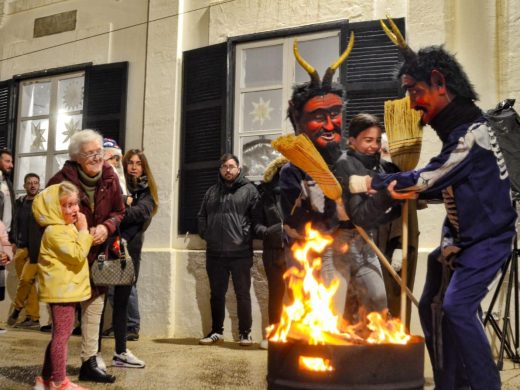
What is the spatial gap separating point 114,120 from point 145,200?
3491 mm

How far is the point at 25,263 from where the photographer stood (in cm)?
820

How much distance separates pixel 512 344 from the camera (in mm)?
5898

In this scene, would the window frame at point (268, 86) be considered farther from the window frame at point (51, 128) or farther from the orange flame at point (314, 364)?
the orange flame at point (314, 364)

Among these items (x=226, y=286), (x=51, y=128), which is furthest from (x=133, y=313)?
(x=51, y=128)

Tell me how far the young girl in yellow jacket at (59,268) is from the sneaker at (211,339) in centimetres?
282

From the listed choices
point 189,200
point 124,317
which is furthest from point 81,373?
point 189,200

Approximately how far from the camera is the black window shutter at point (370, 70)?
6.78 m

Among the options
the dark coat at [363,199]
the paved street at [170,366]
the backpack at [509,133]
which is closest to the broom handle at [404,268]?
the dark coat at [363,199]

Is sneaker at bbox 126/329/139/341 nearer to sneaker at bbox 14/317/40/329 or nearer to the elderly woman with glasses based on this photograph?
sneaker at bbox 14/317/40/329

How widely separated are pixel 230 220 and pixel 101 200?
2.50 metres

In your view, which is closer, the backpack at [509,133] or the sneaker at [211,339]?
the backpack at [509,133]

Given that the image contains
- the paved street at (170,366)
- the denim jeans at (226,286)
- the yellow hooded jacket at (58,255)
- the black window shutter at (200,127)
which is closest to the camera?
the yellow hooded jacket at (58,255)

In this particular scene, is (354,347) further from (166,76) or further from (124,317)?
(166,76)

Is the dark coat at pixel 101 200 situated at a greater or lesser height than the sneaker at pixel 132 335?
greater
